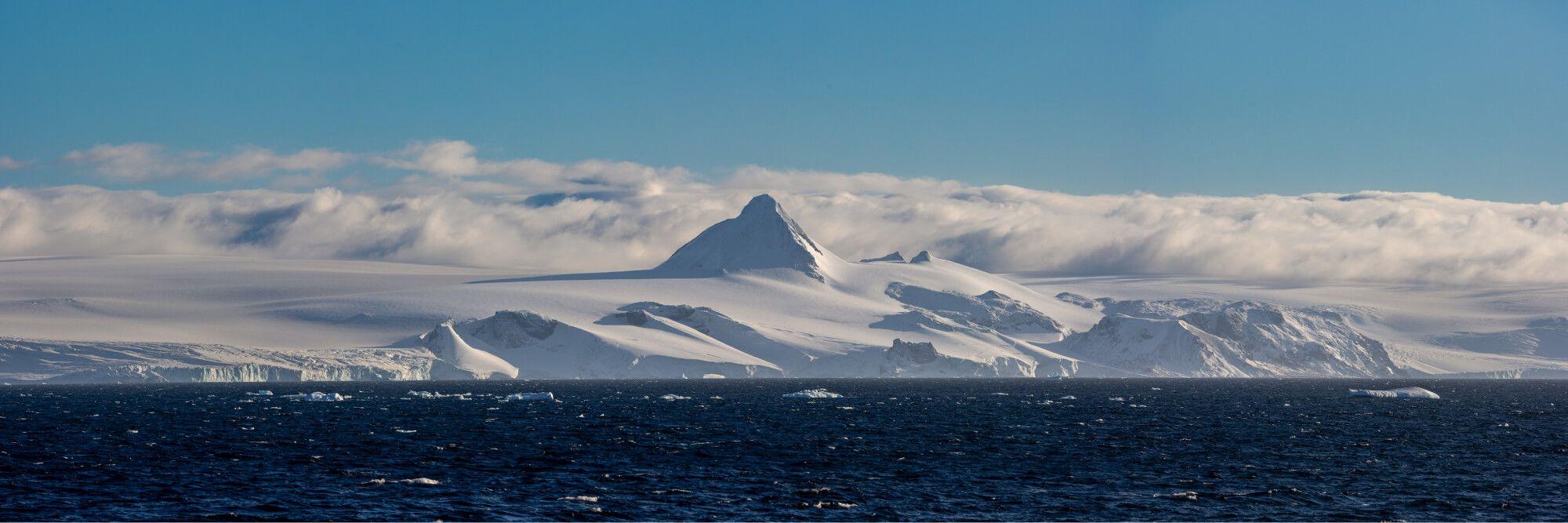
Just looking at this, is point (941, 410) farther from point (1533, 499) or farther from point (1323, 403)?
point (1533, 499)

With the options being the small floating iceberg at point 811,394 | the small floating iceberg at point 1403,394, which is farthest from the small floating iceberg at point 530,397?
the small floating iceberg at point 1403,394

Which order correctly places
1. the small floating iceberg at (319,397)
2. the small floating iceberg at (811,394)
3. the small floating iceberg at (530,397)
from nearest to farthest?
the small floating iceberg at (530,397), the small floating iceberg at (319,397), the small floating iceberg at (811,394)

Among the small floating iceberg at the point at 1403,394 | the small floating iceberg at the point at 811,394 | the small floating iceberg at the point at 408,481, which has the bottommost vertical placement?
the small floating iceberg at the point at 408,481

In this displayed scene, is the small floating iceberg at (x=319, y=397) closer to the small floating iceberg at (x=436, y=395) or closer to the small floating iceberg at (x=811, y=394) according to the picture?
the small floating iceberg at (x=436, y=395)

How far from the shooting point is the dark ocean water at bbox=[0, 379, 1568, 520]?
50.5 metres

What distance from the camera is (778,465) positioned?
66062 millimetres

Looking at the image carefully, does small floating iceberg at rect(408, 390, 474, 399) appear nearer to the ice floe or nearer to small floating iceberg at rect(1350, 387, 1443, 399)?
the ice floe

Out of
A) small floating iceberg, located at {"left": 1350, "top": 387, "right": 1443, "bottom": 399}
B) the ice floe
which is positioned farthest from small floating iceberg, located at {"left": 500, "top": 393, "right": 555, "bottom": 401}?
small floating iceberg, located at {"left": 1350, "top": 387, "right": 1443, "bottom": 399}

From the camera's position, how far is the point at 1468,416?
368 ft

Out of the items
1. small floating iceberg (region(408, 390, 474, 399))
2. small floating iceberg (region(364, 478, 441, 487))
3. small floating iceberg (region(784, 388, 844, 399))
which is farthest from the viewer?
small floating iceberg (region(408, 390, 474, 399))

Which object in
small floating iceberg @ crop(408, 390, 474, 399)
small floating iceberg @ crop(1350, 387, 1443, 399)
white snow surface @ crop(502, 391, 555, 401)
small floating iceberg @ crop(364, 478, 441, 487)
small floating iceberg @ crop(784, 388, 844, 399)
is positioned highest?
small floating iceberg @ crop(1350, 387, 1443, 399)

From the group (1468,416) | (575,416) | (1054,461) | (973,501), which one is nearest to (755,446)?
(1054,461)

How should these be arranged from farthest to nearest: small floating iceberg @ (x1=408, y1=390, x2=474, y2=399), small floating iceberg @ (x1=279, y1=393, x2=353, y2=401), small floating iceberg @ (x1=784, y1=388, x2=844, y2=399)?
small floating iceberg @ (x1=408, y1=390, x2=474, y2=399) < small floating iceberg @ (x1=784, y1=388, x2=844, y2=399) < small floating iceberg @ (x1=279, y1=393, x2=353, y2=401)

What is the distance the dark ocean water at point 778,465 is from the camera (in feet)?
166
